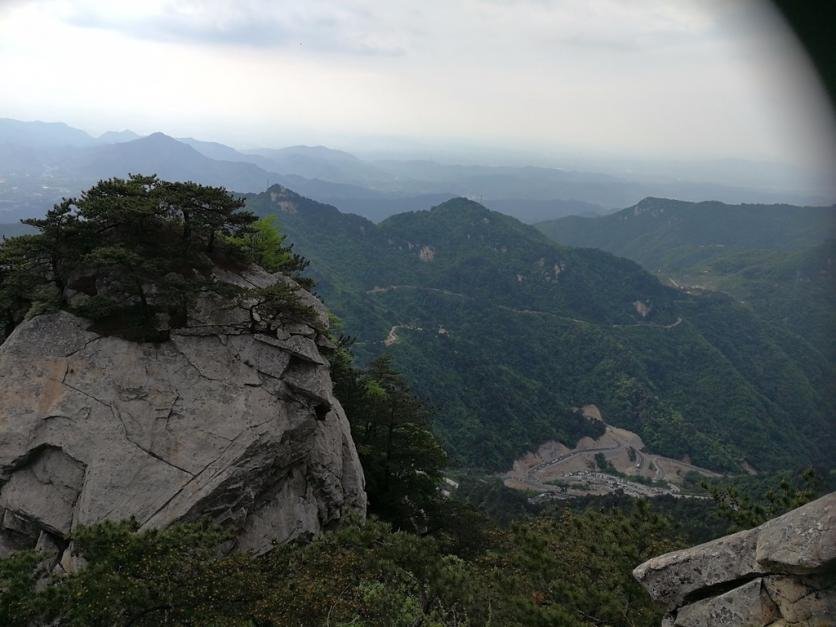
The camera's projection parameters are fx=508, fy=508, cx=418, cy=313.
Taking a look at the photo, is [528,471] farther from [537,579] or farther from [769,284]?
[769,284]

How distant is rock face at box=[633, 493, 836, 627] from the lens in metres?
5.79

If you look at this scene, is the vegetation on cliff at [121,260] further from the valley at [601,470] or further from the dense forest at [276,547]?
the valley at [601,470]

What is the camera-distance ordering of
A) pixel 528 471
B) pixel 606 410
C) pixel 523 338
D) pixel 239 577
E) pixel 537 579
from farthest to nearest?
pixel 523 338
pixel 606 410
pixel 528 471
pixel 537 579
pixel 239 577

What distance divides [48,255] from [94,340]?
2977mm

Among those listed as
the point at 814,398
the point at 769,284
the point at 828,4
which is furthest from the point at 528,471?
the point at 769,284

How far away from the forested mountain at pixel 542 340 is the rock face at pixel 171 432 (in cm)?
6948

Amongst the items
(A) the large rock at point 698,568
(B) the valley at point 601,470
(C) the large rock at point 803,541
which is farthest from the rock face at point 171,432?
(B) the valley at point 601,470

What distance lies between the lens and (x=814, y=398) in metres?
111

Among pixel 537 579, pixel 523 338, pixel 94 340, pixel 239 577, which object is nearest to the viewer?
pixel 239 577

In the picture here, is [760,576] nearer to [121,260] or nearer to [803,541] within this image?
[803,541]

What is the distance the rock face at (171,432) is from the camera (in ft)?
41.6

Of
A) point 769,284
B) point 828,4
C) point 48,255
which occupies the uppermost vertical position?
point 828,4

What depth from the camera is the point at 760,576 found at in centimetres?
694

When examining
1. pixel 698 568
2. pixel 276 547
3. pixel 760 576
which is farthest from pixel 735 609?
pixel 276 547
